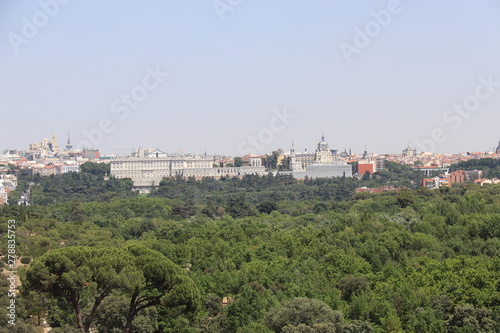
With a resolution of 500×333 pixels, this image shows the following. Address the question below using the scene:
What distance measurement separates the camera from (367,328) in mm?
20844

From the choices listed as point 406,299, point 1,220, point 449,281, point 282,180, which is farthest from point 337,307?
point 282,180

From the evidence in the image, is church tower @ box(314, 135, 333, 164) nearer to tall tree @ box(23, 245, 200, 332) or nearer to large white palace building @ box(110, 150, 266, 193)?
large white palace building @ box(110, 150, 266, 193)

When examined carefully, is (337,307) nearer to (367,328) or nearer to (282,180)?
(367,328)

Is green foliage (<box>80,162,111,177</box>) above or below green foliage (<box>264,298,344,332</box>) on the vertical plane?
above

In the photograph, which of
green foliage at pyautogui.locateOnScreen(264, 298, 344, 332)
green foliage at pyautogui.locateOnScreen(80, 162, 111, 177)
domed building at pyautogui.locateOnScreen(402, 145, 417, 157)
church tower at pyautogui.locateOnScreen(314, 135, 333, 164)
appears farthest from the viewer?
domed building at pyautogui.locateOnScreen(402, 145, 417, 157)

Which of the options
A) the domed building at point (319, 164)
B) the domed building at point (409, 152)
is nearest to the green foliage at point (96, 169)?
the domed building at point (319, 164)

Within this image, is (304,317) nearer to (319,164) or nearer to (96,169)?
(96,169)

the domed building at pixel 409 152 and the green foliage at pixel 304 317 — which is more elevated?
the domed building at pixel 409 152

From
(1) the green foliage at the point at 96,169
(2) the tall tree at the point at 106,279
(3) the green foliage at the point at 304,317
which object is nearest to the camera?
(2) the tall tree at the point at 106,279

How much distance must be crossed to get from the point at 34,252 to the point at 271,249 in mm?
8535

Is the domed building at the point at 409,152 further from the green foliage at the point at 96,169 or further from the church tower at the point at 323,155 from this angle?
the green foliage at the point at 96,169

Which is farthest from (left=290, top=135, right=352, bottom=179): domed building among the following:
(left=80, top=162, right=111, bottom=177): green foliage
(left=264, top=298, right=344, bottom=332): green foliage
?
(left=264, top=298, right=344, bottom=332): green foliage

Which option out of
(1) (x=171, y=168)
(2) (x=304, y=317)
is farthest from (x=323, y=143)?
(2) (x=304, y=317)

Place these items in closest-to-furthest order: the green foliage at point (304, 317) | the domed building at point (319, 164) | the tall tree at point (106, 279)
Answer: the tall tree at point (106, 279) → the green foliage at point (304, 317) → the domed building at point (319, 164)
